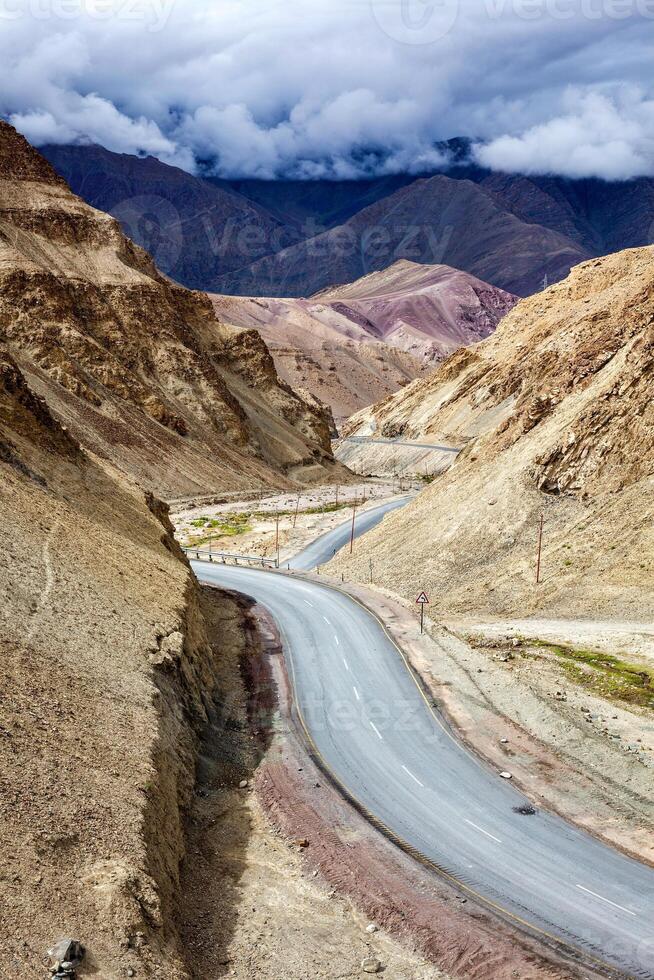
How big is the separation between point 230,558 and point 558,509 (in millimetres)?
28244

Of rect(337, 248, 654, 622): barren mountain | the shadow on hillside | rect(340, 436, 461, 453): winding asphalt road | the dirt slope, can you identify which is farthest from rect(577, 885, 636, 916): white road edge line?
rect(340, 436, 461, 453): winding asphalt road

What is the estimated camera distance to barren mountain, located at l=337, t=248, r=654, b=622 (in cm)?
3994

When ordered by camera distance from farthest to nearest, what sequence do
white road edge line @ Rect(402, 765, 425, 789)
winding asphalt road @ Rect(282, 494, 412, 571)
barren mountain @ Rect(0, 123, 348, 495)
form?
barren mountain @ Rect(0, 123, 348, 495) < winding asphalt road @ Rect(282, 494, 412, 571) < white road edge line @ Rect(402, 765, 425, 789)

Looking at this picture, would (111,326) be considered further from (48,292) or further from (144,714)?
(144,714)

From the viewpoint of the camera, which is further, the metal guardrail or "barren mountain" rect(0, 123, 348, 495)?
"barren mountain" rect(0, 123, 348, 495)

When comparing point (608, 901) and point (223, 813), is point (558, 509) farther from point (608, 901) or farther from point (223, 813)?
point (608, 901)

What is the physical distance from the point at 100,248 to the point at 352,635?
9715cm

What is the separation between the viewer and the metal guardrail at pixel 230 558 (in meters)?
63.1

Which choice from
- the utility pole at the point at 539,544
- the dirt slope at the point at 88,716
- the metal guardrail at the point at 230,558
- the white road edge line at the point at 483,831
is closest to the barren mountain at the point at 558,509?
the utility pole at the point at 539,544

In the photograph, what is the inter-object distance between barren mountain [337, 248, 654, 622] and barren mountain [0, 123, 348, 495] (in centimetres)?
4705

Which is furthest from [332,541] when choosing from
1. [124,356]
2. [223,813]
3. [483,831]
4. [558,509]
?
[124,356]

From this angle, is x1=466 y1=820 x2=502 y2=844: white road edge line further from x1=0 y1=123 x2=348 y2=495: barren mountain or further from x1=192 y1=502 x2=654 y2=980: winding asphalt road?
x1=0 y1=123 x2=348 y2=495: barren mountain

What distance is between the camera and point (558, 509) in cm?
4597

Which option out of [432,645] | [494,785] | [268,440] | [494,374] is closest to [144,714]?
[494,785]
